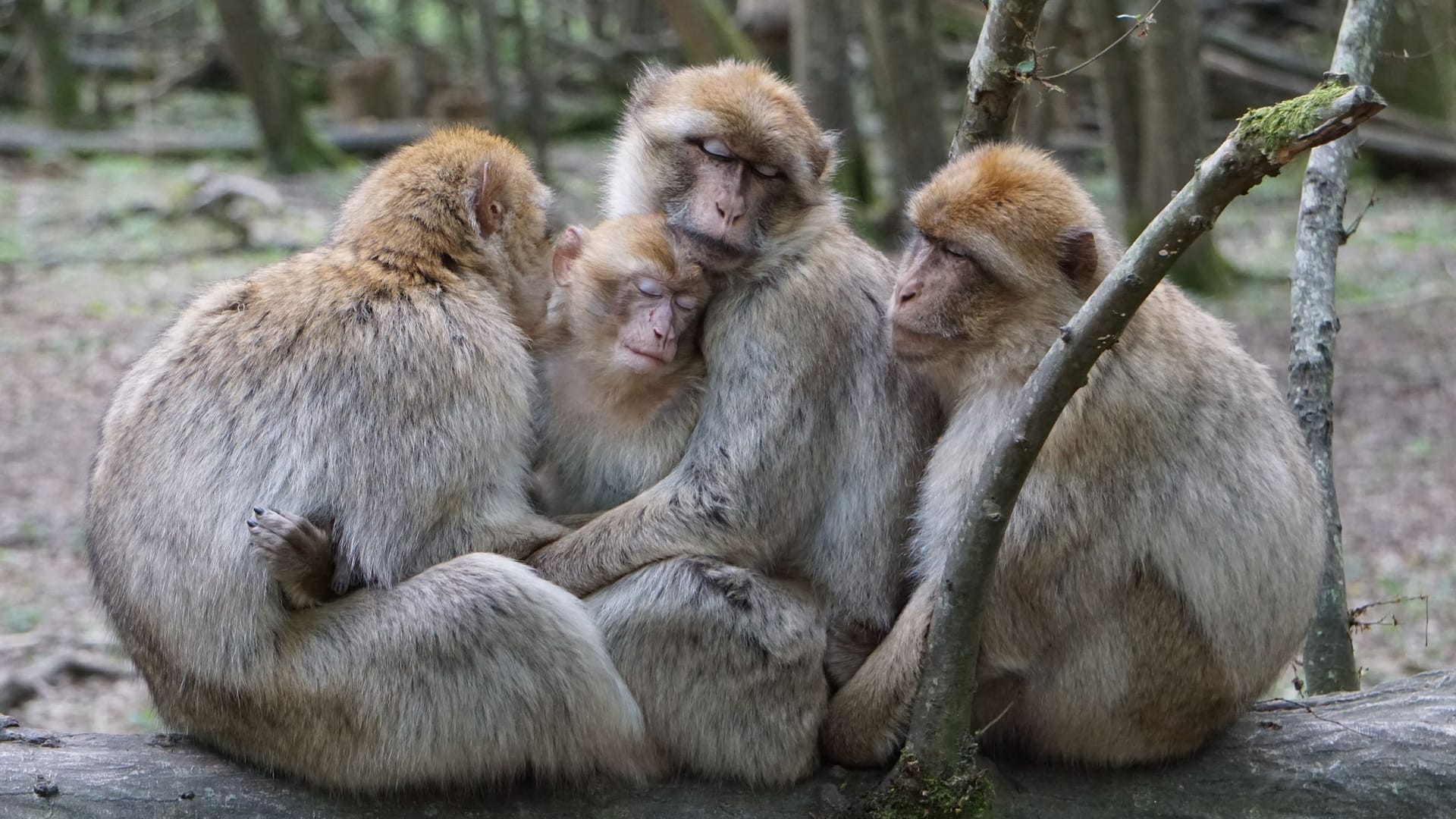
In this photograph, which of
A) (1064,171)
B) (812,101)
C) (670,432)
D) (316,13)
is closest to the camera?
(1064,171)

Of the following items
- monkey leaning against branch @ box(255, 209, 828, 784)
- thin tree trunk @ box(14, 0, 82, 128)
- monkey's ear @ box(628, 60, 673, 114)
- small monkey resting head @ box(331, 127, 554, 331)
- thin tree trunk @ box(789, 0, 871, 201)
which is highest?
thin tree trunk @ box(14, 0, 82, 128)

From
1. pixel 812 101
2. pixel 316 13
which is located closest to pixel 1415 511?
pixel 812 101

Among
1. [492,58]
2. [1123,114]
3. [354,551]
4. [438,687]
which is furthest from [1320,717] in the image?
[492,58]

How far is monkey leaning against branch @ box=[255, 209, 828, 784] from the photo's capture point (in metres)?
3.74

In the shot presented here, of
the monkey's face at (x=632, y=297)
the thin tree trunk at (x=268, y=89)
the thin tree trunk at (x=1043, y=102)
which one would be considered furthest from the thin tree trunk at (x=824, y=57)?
the monkey's face at (x=632, y=297)

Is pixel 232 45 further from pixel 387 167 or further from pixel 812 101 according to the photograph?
pixel 387 167

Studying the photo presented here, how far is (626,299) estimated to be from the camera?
4094 mm

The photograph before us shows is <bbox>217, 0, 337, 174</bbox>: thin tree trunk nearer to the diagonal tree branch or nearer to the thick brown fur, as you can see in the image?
the thick brown fur

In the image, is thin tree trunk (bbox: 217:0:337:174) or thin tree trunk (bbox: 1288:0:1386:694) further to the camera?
thin tree trunk (bbox: 217:0:337:174)

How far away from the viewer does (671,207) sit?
14.1ft

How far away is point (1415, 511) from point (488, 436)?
710 cm

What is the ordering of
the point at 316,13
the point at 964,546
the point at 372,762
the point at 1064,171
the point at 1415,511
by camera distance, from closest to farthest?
the point at 964,546 < the point at 372,762 < the point at 1064,171 < the point at 1415,511 < the point at 316,13

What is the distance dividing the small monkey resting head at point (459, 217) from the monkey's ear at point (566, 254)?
3 cm

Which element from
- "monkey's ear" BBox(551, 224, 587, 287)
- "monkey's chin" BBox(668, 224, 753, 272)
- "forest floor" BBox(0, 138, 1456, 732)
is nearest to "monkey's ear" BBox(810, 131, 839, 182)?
"monkey's chin" BBox(668, 224, 753, 272)
